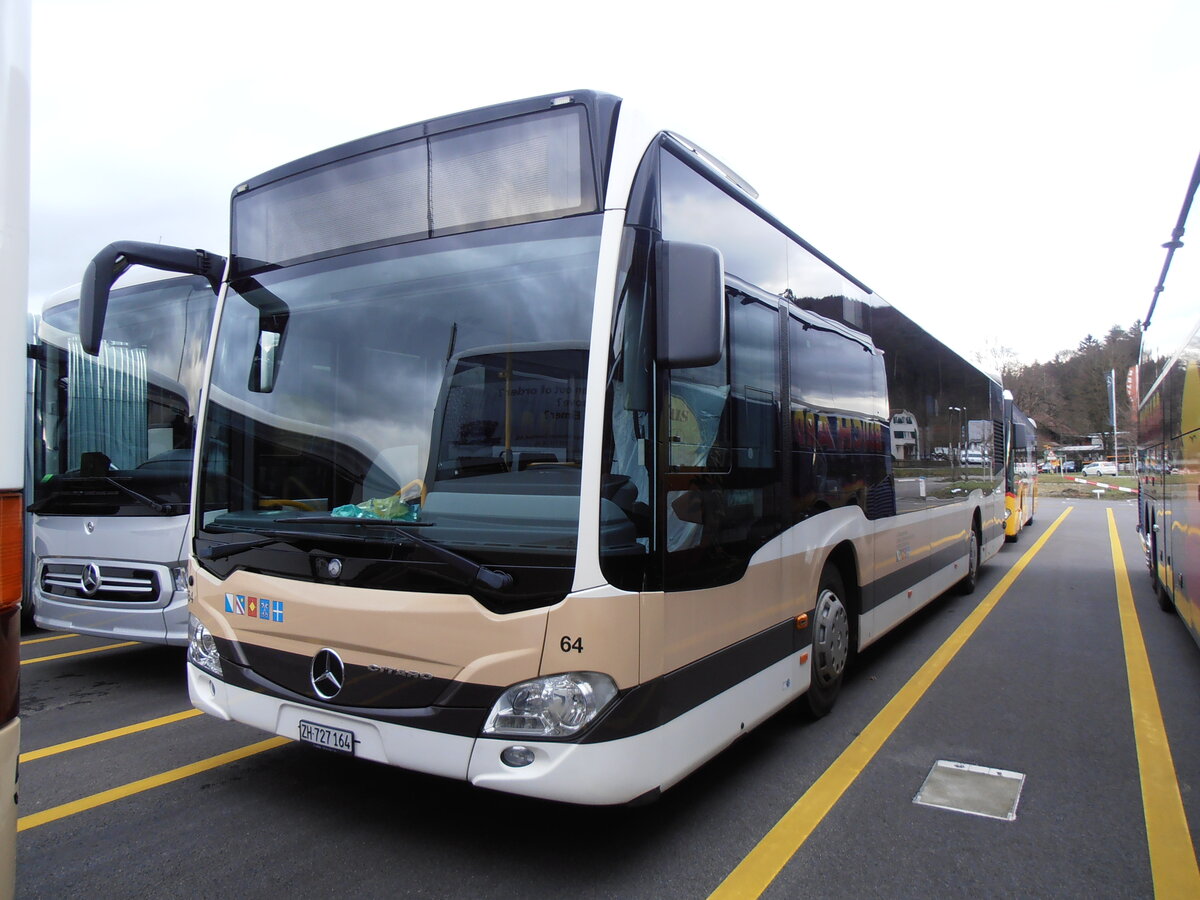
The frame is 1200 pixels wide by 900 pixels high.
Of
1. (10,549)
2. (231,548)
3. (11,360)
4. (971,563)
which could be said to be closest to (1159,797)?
(231,548)

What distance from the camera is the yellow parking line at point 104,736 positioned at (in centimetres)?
462

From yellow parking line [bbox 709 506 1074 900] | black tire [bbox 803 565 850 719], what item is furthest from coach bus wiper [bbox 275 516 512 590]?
black tire [bbox 803 565 850 719]

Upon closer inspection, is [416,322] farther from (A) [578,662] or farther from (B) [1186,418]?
(B) [1186,418]

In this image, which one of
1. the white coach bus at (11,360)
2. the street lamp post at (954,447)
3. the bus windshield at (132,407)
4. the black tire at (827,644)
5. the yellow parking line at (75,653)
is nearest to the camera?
the white coach bus at (11,360)

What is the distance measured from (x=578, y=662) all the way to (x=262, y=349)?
2.21 m

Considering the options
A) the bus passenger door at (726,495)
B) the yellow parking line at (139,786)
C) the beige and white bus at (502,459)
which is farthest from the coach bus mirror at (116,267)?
the bus passenger door at (726,495)

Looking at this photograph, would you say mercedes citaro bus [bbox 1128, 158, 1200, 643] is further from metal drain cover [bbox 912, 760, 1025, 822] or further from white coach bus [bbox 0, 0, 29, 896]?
white coach bus [bbox 0, 0, 29, 896]

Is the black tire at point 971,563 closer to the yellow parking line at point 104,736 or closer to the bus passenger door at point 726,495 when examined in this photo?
the bus passenger door at point 726,495

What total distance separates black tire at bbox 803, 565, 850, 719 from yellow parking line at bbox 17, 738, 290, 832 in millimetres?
2966

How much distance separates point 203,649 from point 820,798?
3.10 m

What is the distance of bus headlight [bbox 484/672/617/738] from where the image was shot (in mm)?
2914

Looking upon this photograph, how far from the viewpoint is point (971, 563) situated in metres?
10.3

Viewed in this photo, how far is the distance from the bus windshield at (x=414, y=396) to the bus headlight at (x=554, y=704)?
0.45 metres

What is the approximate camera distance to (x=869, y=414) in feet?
19.7
